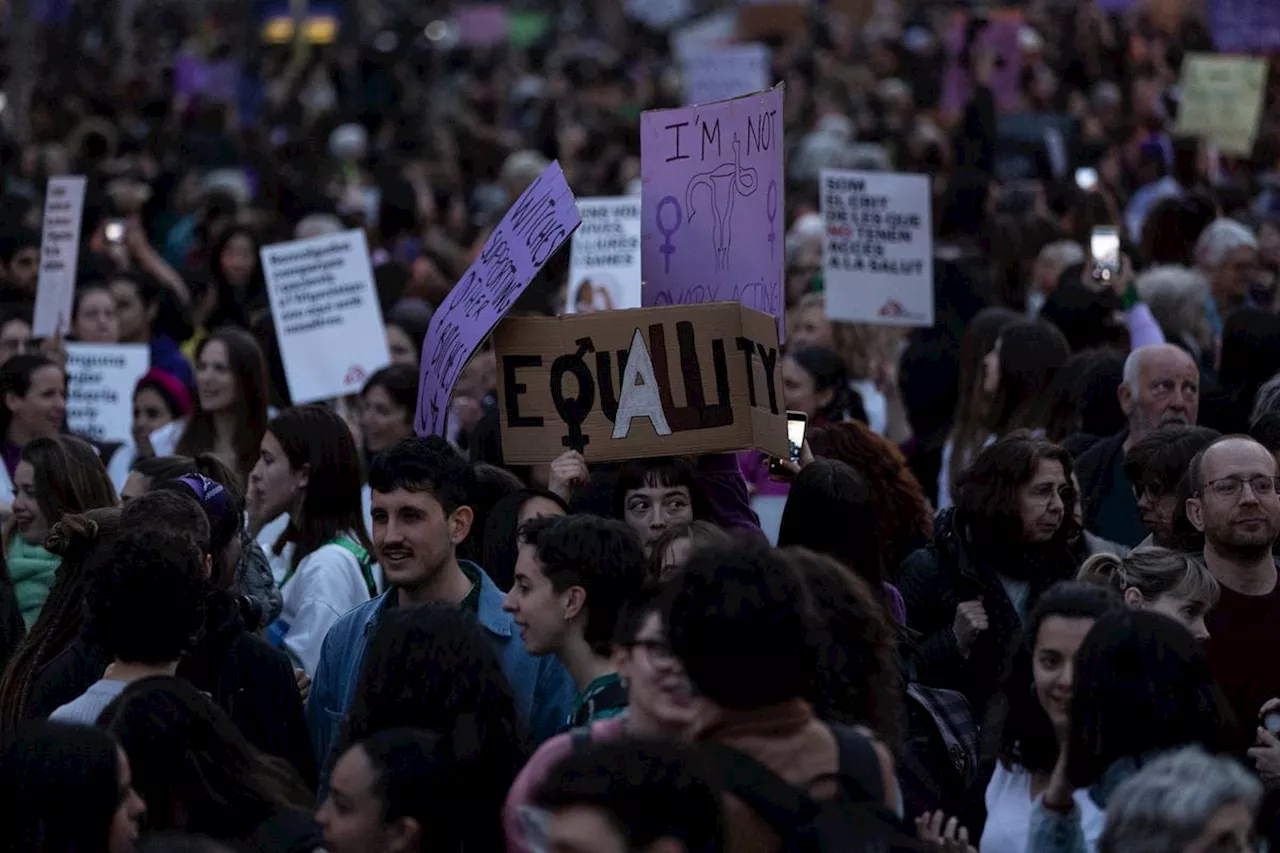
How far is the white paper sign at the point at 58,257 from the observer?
10.1 m

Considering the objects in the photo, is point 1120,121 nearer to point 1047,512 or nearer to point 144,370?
point 144,370

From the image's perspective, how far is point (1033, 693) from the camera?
186 inches

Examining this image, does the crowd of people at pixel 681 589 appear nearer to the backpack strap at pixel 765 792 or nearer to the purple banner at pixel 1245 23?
the backpack strap at pixel 765 792

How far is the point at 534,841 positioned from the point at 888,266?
707 centimetres

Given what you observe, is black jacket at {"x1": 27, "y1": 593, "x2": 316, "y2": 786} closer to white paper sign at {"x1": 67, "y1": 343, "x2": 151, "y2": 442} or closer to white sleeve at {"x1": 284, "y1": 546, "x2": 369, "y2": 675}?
white sleeve at {"x1": 284, "y1": 546, "x2": 369, "y2": 675}

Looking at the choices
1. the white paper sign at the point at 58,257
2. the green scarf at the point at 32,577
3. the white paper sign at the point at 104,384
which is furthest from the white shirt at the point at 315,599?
the white paper sign at the point at 58,257

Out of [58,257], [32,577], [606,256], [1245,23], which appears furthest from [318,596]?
[1245,23]

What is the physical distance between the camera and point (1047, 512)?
6371 millimetres

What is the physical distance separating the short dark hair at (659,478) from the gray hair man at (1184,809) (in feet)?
9.30

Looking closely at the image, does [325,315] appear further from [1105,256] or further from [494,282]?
[494,282]

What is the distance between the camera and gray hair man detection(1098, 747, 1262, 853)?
3.60 m

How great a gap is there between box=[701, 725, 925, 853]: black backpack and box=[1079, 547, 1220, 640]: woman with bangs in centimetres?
167

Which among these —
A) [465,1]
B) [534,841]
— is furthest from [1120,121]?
[465,1]

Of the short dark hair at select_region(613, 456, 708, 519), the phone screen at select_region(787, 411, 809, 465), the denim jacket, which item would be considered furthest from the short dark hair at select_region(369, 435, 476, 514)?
the phone screen at select_region(787, 411, 809, 465)
